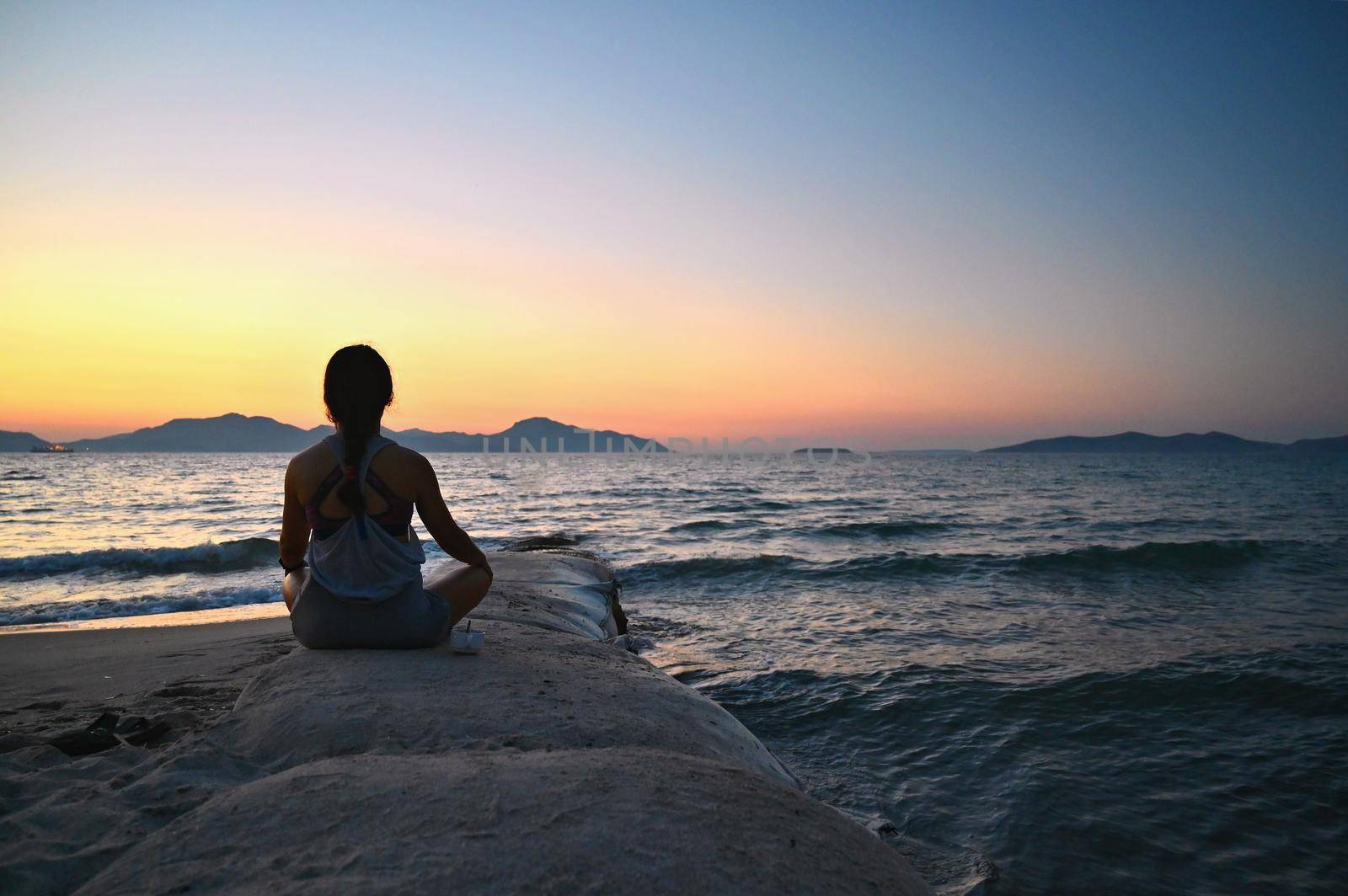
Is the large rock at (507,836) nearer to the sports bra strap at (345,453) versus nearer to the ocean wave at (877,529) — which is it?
the sports bra strap at (345,453)

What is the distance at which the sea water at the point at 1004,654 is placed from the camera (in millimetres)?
4660

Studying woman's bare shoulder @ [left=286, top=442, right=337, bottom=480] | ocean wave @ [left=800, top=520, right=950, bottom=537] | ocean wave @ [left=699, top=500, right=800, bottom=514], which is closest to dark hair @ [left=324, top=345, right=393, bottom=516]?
woman's bare shoulder @ [left=286, top=442, right=337, bottom=480]

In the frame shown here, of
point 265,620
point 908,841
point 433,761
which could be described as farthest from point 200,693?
point 908,841

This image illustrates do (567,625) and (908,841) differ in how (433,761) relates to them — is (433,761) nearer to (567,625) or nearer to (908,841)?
(908,841)

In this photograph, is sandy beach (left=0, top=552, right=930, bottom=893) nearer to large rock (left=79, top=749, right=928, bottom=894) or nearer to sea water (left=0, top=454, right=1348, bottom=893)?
large rock (left=79, top=749, right=928, bottom=894)

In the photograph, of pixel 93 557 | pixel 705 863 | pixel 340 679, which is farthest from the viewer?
pixel 93 557

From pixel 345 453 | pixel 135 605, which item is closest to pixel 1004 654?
pixel 345 453

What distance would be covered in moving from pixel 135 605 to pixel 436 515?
9861mm

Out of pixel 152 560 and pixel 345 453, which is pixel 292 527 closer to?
pixel 345 453

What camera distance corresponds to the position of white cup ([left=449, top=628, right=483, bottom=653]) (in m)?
4.43

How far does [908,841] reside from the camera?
443 centimetres

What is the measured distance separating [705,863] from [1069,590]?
12725 mm

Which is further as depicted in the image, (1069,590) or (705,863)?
(1069,590)

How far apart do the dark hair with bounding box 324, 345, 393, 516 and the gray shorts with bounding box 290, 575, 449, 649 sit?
1.95ft
